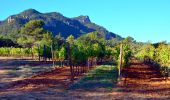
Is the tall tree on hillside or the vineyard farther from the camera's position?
the tall tree on hillside

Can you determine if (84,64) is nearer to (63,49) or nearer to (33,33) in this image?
(63,49)

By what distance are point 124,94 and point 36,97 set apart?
20.4ft

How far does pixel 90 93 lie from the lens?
2653 centimetres

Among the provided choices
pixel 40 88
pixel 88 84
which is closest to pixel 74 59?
pixel 88 84

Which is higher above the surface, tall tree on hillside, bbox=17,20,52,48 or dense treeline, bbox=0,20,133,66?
tall tree on hillside, bbox=17,20,52,48

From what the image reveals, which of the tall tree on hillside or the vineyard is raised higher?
the tall tree on hillside

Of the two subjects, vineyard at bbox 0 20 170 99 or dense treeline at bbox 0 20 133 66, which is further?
dense treeline at bbox 0 20 133 66

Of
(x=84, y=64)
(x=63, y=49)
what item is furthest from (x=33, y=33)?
(x=84, y=64)

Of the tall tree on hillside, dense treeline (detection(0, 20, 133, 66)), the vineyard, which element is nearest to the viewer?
the vineyard

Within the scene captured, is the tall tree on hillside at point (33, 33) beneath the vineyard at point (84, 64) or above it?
above

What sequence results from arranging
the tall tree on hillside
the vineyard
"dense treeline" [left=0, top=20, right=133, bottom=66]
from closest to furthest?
the vineyard, "dense treeline" [left=0, top=20, right=133, bottom=66], the tall tree on hillside

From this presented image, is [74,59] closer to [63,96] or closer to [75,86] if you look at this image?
[75,86]

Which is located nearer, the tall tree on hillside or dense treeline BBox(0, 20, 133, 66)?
dense treeline BBox(0, 20, 133, 66)

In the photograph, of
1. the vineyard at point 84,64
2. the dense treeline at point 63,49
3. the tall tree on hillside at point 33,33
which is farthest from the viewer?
the tall tree on hillside at point 33,33
